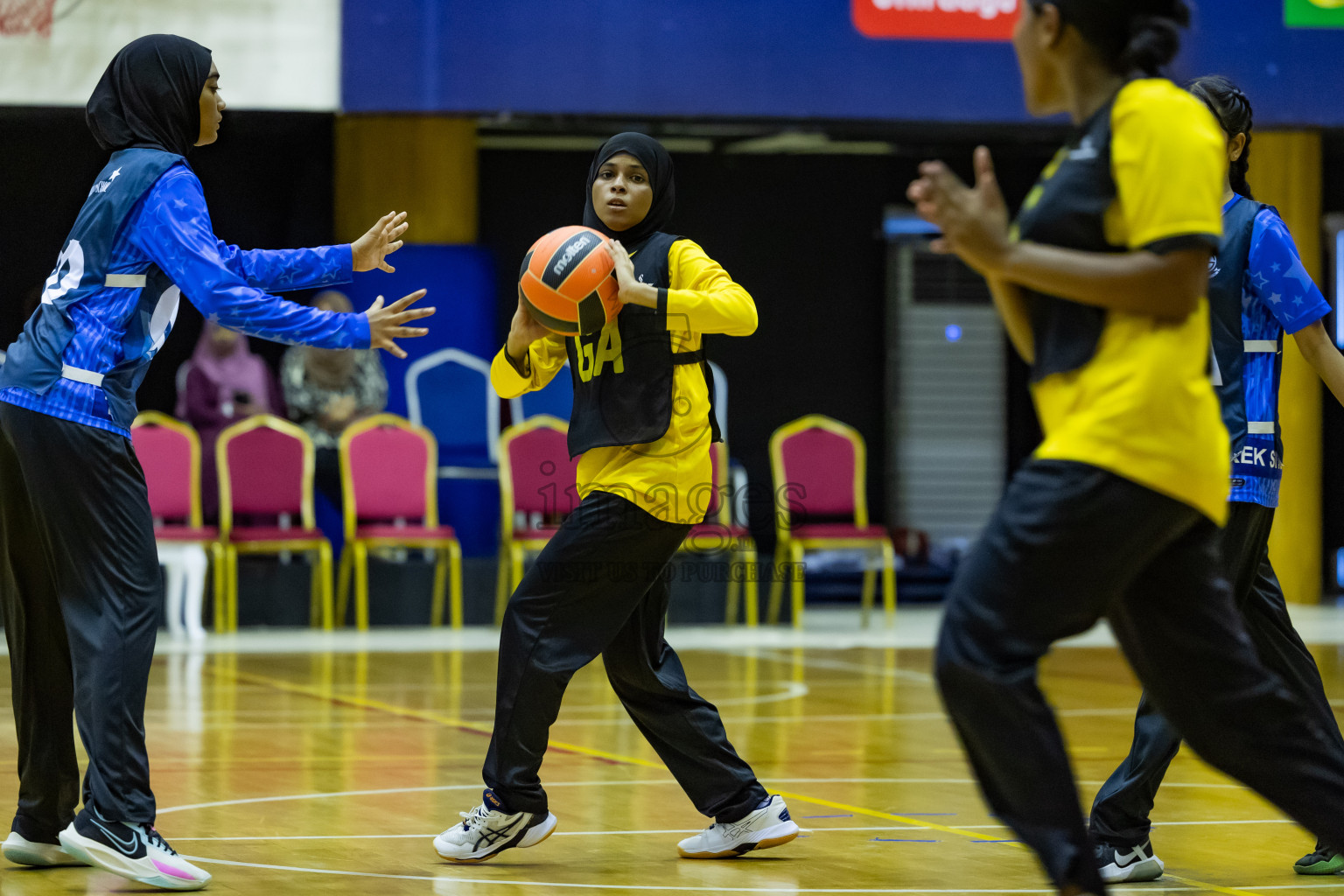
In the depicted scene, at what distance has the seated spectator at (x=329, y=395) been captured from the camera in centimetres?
1134

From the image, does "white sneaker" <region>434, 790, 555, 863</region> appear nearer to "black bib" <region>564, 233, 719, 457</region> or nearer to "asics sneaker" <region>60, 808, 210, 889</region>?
"asics sneaker" <region>60, 808, 210, 889</region>

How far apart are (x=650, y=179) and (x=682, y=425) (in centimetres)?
65

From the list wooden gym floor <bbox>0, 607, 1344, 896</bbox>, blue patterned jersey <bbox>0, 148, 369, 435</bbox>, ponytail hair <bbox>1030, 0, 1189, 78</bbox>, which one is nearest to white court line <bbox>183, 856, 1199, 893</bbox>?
wooden gym floor <bbox>0, 607, 1344, 896</bbox>

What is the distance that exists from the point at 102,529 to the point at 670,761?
141 centimetres

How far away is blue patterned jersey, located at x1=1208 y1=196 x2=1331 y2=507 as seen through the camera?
12.3 ft

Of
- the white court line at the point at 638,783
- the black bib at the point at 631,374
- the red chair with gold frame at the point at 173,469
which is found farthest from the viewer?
the red chair with gold frame at the point at 173,469

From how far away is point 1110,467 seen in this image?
255 centimetres

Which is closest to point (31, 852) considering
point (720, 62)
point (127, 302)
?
point (127, 302)

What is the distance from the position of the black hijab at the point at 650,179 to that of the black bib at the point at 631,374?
0.42ft

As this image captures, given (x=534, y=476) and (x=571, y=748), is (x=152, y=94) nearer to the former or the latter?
(x=571, y=748)

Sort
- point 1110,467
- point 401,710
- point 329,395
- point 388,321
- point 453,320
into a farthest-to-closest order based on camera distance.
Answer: point 453,320 → point 329,395 → point 401,710 → point 388,321 → point 1110,467

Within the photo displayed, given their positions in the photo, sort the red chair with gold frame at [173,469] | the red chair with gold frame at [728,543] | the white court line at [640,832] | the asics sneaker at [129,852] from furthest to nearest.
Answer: the red chair with gold frame at [728,543] → the red chair with gold frame at [173,469] → the white court line at [640,832] → the asics sneaker at [129,852]

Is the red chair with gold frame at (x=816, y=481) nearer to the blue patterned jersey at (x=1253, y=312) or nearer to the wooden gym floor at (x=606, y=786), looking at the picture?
the wooden gym floor at (x=606, y=786)

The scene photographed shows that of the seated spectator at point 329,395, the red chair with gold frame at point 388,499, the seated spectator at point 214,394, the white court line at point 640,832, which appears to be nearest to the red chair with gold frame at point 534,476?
the red chair with gold frame at point 388,499
